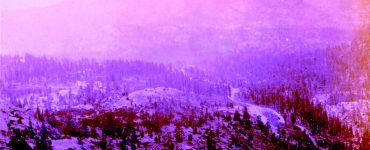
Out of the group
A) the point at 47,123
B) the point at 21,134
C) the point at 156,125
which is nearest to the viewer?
the point at 21,134

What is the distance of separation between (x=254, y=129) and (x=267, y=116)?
34893 mm

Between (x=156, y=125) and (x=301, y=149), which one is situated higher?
(x=156, y=125)

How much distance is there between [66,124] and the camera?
47969 millimetres

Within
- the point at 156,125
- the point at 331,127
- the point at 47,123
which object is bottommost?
the point at 331,127

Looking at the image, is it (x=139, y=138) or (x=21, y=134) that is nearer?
(x=21, y=134)

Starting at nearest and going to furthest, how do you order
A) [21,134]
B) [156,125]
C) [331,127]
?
Answer: 1. [21,134]
2. [156,125]
3. [331,127]

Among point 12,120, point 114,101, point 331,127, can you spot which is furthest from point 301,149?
point 331,127

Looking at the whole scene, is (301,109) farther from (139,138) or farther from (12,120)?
(12,120)

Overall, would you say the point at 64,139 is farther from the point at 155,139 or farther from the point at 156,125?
the point at 156,125

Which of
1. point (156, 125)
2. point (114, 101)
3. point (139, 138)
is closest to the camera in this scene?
point (139, 138)

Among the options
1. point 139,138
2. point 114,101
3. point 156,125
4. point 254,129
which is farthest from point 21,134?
point 114,101

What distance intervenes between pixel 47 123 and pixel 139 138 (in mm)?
11820

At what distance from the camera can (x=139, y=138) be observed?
51031mm

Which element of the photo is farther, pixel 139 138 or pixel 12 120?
pixel 139 138
